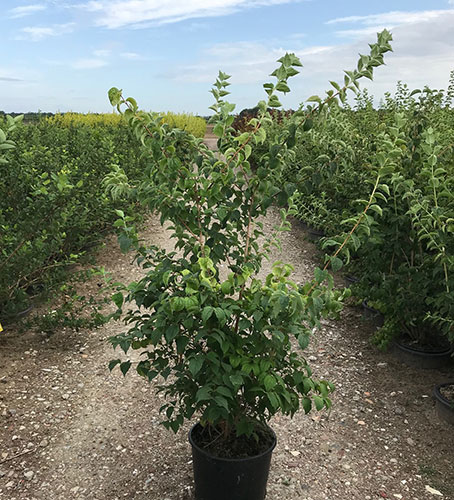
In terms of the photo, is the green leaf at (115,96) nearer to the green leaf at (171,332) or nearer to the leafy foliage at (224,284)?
the leafy foliage at (224,284)

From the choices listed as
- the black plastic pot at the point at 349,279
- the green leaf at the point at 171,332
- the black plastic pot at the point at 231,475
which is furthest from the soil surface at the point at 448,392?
the green leaf at the point at 171,332

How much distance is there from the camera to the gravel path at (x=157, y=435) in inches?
112

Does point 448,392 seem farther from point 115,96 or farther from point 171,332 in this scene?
point 115,96

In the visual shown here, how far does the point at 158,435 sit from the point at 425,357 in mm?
2249

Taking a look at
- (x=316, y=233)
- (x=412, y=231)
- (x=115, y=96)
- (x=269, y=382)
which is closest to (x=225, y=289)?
(x=269, y=382)

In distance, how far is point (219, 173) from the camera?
2.13m

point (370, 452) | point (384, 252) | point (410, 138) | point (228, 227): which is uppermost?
point (410, 138)

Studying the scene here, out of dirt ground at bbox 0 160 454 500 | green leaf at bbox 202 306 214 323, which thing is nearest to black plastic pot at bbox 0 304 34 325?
dirt ground at bbox 0 160 454 500

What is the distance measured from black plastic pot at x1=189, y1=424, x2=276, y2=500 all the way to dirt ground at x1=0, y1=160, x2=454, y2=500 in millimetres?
265

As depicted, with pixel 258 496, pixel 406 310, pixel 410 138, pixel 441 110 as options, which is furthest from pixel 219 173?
pixel 441 110

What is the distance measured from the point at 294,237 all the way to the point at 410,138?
5.03 metres

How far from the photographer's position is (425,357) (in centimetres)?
408

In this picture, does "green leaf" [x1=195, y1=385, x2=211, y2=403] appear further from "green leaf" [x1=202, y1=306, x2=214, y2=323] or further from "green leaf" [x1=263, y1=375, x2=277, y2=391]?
"green leaf" [x1=202, y1=306, x2=214, y2=323]

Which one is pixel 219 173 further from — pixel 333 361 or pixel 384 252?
pixel 333 361
